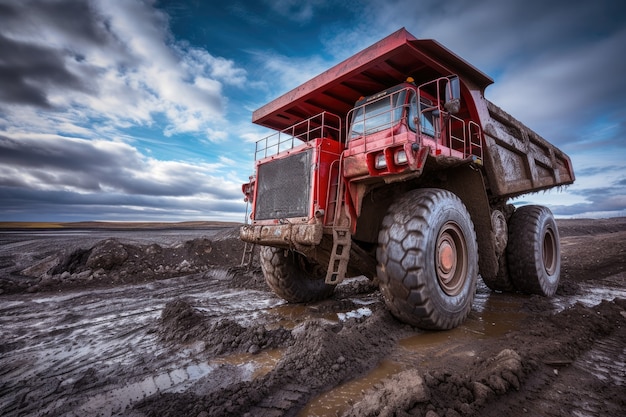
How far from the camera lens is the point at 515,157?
5980mm

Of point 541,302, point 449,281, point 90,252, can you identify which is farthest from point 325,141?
point 90,252

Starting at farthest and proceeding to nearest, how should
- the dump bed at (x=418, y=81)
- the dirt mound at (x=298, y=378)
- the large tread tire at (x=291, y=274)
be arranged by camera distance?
the large tread tire at (x=291, y=274), the dump bed at (x=418, y=81), the dirt mound at (x=298, y=378)

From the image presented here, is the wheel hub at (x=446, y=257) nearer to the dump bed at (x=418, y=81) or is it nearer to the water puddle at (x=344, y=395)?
the water puddle at (x=344, y=395)

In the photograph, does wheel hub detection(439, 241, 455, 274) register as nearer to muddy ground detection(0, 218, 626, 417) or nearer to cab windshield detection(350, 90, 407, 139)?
muddy ground detection(0, 218, 626, 417)

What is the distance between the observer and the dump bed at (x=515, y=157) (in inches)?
205

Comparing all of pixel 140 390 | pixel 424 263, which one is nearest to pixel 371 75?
pixel 424 263

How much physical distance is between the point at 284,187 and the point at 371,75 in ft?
6.93

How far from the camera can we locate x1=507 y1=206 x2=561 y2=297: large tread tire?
5414 millimetres

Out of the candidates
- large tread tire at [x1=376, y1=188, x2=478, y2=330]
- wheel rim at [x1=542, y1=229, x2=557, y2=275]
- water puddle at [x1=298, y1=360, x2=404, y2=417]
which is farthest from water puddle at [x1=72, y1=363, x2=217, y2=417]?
wheel rim at [x1=542, y1=229, x2=557, y2=275]

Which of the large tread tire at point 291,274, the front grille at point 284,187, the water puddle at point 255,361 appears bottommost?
the water puddle at point 255,361

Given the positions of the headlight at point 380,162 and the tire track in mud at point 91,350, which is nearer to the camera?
the tire track in mud at point 91,350

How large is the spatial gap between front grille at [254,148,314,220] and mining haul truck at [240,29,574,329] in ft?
0.05

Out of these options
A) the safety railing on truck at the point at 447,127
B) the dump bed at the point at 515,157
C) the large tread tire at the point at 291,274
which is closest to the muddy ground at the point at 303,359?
the large tread tire at the point at 291,274

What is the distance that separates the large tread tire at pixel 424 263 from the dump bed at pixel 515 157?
2023 mm
